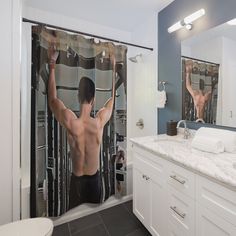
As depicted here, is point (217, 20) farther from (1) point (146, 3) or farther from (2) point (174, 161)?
(2) point (174, 161)

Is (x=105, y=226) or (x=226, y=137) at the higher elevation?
(x=226, y=137)

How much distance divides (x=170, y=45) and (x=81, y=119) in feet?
4.23

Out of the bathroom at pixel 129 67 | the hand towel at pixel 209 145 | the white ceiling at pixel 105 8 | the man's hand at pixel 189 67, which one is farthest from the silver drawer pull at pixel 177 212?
the white ceiling at pixel 105 8

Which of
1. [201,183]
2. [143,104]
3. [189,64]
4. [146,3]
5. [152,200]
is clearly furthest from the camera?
[143,104]

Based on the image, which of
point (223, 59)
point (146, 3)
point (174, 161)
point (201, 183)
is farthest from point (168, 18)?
point (201, 183)

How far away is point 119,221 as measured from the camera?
1.78 metres

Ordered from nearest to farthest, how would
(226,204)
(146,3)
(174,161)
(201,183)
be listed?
(226,204)
(201,183)
(174,161)
(146,3)

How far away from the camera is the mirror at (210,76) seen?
1441mm

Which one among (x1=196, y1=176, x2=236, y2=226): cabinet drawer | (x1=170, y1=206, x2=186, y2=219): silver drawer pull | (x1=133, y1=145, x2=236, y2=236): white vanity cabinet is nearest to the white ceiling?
(x1=133, y1=145, x2=236, y2=236): white vanity cabinet

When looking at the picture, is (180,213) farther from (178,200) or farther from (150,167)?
(150,167)

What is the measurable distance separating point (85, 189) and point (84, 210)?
24cm

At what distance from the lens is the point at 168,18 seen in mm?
1934

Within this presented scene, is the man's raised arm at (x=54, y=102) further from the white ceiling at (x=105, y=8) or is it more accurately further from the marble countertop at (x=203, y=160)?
the marble countertop at (x=203, y=160)

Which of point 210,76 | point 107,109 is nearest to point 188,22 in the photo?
point 210,76
